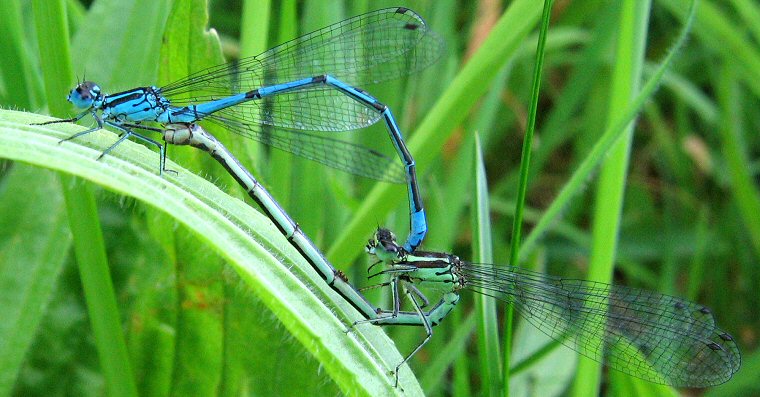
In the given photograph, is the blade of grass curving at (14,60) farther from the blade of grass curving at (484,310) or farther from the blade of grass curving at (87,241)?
the blade of grass curving at (484,310)

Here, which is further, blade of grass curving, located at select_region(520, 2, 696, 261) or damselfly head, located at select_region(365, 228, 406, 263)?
damselfly head, located at select_region(365, 228, 406, 263)

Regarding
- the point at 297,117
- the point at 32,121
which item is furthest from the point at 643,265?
the point at 32,121

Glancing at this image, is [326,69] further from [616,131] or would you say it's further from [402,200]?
[616,131]

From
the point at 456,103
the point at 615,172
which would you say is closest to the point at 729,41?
the point at 615,172

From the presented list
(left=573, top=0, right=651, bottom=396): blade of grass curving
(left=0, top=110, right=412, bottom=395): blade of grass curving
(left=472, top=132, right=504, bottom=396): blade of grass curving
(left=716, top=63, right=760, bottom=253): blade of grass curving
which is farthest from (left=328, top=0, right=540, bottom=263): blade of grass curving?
(left=716, top=63, right=760, bottom=253): blade of grass curving

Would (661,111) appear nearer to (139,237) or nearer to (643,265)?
(643,265)

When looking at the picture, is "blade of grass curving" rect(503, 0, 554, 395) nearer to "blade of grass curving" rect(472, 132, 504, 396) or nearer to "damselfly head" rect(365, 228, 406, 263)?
"blade of grass curving" rect(472, 132, 504, 396)
